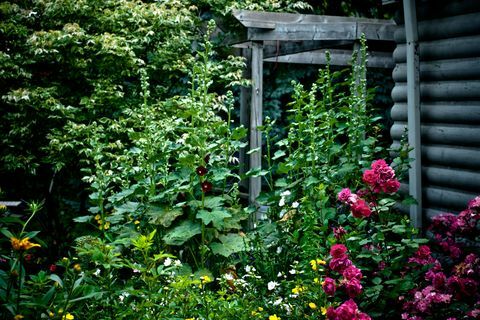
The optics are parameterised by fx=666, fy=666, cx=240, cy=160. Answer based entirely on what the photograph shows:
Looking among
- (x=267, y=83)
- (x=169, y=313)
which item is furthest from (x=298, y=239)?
(x=267, y=83)

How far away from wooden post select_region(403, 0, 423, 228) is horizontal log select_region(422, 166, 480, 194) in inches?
4.2

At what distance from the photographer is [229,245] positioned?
5.08 m

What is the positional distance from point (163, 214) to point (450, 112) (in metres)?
2.50

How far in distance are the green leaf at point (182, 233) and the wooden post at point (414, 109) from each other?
1.92 metres

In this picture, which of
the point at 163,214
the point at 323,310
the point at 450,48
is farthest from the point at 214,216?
the point at 450,48

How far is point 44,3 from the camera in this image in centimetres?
792

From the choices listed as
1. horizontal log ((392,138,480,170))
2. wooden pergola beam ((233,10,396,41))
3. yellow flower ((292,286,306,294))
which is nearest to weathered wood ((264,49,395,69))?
wooden pergola beam ((233,10,396,41))

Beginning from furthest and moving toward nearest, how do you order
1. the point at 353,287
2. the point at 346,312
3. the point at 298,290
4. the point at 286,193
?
the point at 286,193
the point at 298,290
the point at 353,287
the point at 346,312

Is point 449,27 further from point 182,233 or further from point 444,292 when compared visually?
point 182,233

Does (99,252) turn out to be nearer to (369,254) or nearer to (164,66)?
(369,254)

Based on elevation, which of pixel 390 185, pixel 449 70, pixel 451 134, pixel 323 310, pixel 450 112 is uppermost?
pixel 449 70

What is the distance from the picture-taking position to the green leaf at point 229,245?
4988 mm

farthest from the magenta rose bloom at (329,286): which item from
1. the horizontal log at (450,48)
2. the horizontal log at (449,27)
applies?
the horizontal log at (449,27)

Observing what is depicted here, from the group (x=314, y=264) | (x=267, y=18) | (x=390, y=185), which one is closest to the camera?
(x=314, y=264)
